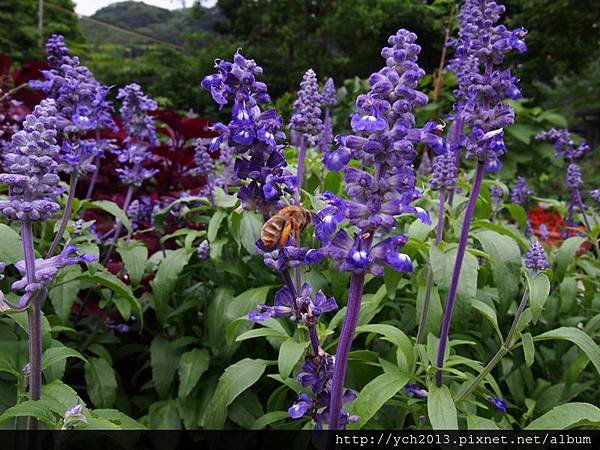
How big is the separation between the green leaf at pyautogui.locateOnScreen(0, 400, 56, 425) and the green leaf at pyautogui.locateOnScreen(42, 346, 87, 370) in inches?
12.3

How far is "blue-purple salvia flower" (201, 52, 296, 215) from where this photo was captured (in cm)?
178

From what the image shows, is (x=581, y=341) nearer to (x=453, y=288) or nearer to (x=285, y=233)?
(x=453, y=288)

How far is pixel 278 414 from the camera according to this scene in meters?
2.71

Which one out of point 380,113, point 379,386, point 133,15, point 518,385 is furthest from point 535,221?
point 133,15

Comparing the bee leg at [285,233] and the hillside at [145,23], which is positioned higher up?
the hillside at [145,23]

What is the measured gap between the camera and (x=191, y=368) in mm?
3062

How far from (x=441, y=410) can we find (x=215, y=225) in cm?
163

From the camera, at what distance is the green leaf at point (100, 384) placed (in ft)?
9.41

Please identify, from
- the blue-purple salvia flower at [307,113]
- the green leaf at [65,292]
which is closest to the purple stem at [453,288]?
the blue-purple salvia flower at [307,113]

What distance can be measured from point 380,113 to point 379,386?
118 cm

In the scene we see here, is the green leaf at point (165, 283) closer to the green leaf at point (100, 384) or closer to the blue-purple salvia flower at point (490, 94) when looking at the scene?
the green leaf at point (100, 384)

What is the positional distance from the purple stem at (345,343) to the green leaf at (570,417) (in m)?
1.02

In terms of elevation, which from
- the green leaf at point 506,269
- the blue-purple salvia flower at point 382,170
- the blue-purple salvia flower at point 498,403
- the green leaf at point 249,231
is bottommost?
the blue-purple salvia flower at point 498,403
